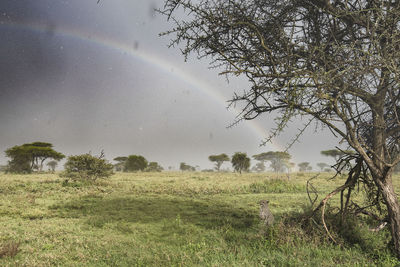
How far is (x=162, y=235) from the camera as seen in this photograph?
736cm

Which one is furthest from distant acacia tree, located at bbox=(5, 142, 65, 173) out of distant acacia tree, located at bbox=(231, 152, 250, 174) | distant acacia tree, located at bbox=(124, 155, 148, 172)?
distant acacia tree, located at bbox=(231, 152, 250, 174)

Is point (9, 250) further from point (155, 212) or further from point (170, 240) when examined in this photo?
point (155, 212)

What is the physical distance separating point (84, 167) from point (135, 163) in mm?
42073

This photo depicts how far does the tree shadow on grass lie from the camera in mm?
8867

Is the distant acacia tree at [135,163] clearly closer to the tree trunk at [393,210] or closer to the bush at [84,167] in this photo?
the bush at [84,167]

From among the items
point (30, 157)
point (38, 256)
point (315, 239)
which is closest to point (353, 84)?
point (315, 239)

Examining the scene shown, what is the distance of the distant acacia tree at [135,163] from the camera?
2486 inches

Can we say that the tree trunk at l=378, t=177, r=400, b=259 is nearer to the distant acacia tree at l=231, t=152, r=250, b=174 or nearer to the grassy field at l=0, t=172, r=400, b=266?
the grassy field at l=0, t=172, r=400, b=266

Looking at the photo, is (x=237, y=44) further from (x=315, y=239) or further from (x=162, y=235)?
(x=162, y=235)

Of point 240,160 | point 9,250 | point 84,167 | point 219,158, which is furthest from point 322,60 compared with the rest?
point 219,158

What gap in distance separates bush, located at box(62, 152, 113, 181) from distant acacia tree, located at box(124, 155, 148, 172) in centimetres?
4096

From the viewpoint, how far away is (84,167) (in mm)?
22312

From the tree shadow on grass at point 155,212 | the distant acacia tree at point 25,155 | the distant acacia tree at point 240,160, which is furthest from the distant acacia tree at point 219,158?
the tree shadow on grass at point 155,212

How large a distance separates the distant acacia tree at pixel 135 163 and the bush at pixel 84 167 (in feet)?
134
